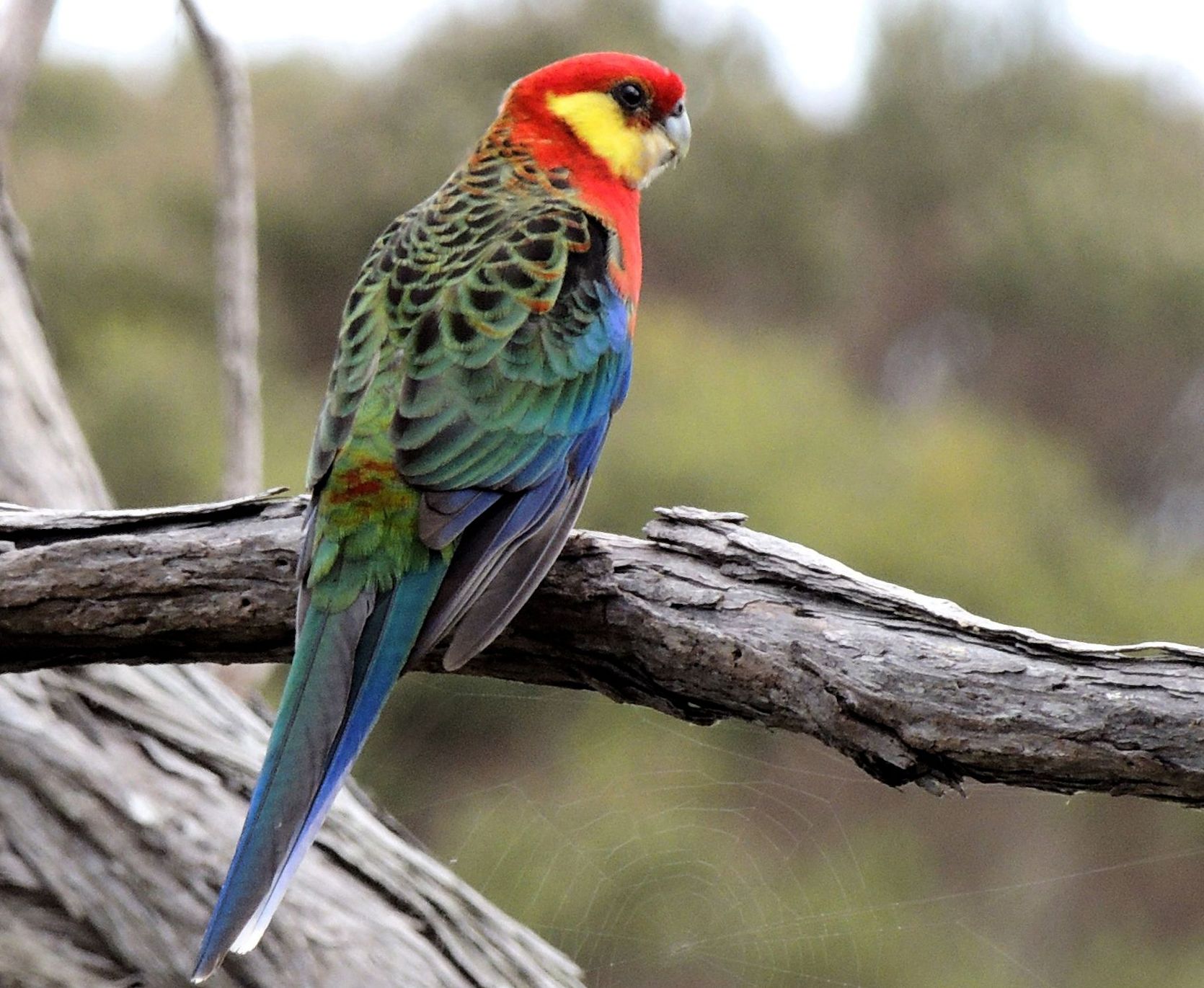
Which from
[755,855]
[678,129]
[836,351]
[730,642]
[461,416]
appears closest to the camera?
[730,642]

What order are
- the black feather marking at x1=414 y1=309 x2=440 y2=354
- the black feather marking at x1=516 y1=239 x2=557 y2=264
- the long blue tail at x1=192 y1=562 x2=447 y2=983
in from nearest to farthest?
1. the long blue tail at x1=192 y1=562 x2=447 y2=983
2. the black feather marking at x1=414 y1=309 x2=440 y2=354
3. the black feather marking at x1=516 y1=239 x2=557 y2=264

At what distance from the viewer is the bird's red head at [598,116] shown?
2.56 meters

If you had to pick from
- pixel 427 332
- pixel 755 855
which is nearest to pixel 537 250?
pixel 427 332

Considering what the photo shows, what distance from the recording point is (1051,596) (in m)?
6.23

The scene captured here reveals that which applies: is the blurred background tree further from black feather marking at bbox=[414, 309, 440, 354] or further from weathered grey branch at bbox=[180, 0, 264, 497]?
black feather marking at bbox=[414, 309, 440, 354]

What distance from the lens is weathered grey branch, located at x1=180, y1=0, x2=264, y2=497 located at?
109 inches

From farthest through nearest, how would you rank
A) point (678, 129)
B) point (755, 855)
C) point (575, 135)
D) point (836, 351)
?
point (836, 351)
point (755, 855)
point (678, 129)
point (575, 135)

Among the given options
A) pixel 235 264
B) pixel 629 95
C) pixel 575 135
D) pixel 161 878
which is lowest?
pixel 161 878

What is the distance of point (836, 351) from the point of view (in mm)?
8297

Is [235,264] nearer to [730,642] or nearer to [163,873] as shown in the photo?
[163,873]

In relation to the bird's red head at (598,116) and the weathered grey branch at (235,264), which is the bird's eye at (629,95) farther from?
the weathered grey branch at (235,264)

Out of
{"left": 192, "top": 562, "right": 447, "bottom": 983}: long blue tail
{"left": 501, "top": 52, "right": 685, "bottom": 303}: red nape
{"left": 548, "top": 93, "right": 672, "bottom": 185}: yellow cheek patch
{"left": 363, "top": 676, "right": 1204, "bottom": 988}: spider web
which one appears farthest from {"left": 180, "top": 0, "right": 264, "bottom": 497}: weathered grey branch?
→ {"left": 192, "top": 562, "right": 447, "bottom": 983}: long blue tail

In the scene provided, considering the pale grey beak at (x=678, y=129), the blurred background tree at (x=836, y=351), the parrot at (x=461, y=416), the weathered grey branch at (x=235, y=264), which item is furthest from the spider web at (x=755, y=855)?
the pale grey beak at (x=678, y=129)

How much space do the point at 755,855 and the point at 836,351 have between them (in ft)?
14.7
